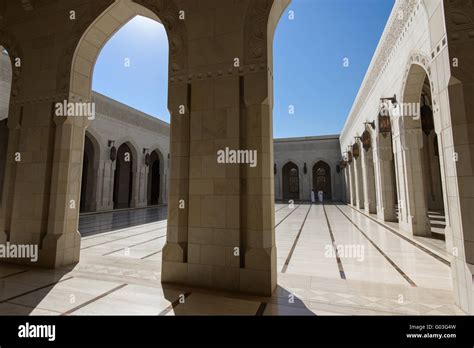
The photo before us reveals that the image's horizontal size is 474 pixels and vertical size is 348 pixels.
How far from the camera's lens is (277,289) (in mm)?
2988

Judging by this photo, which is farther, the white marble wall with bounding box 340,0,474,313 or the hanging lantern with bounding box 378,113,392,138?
the hanging lantern with bounding box 378,113,392,138

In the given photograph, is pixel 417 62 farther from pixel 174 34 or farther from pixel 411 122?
pixel 174 34

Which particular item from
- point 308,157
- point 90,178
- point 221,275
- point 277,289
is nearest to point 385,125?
point 277,289

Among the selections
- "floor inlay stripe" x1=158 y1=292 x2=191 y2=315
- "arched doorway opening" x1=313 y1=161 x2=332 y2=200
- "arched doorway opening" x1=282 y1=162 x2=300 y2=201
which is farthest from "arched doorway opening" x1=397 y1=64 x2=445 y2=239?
"arched doorway opening" x1=282 y1=162 x2=300 y2=201

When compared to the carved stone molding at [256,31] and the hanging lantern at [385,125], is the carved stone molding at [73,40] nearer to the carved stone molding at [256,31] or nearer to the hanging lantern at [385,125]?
the carved stone molding at [256,31]

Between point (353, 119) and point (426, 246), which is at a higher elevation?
point (353, 119)

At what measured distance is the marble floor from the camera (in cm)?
248

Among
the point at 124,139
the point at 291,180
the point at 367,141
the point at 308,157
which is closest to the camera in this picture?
the point at 367,141

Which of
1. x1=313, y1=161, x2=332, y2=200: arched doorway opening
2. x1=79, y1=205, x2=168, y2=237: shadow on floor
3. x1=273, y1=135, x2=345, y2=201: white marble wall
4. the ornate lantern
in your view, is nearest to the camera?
x1=79, y1=205, x2=168, y2=237: shadow on floor

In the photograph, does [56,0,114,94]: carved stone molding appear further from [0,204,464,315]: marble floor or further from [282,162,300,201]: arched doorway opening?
[282,162,300,201]: arched doorway opening
